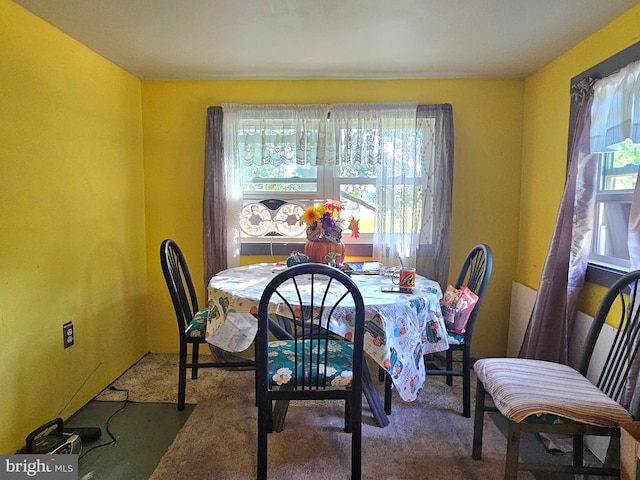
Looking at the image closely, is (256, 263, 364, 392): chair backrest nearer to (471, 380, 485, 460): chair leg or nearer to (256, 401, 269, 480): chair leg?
(256, 401, 269, 480): chair leg

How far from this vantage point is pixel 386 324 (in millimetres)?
1760

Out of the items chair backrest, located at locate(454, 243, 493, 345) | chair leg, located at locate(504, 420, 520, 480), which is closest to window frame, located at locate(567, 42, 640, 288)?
chair backrest, located at locate(454, 243, 493, 345)

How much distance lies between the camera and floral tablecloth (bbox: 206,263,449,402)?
5.78 ft

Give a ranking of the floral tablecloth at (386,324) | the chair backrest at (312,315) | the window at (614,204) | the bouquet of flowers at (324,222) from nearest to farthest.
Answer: the chair backrest at (312,315)
the floral tablecloth at (386,324)
the window at (614,204)
the bouquet of flowers at (324,222)

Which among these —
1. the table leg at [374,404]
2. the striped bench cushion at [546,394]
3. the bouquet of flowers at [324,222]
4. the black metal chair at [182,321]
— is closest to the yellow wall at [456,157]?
the black metal chair at [182,321]

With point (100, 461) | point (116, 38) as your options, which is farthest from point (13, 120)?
point (100, 461)

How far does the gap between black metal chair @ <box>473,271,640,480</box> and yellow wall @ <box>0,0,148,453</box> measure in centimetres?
213

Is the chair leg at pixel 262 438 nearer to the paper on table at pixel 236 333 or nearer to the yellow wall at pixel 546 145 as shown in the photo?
the paper on table at pixel 236 333

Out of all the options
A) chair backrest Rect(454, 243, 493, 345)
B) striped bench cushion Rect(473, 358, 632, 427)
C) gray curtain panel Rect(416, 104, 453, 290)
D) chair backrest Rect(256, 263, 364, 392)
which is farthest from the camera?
gray curtain panel Rect(416, 104, 453, 290)

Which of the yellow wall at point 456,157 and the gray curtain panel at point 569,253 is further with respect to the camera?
the yellow wall at point 456,157

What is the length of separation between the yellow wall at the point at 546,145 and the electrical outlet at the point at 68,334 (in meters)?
2.77

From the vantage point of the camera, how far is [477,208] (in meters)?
2.96

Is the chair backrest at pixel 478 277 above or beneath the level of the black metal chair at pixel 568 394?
above

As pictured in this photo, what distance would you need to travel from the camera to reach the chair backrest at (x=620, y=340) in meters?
1.57
